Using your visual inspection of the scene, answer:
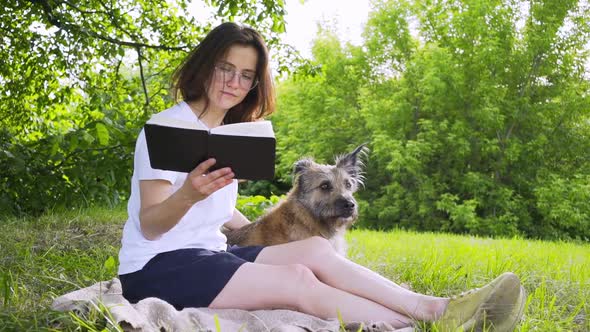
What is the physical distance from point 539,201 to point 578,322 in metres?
13.3

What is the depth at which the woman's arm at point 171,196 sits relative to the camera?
8.06ft

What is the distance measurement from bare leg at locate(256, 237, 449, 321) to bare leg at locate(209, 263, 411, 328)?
49mm

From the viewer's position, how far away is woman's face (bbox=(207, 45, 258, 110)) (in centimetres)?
310

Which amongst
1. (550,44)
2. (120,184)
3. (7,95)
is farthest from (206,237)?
(550,44)

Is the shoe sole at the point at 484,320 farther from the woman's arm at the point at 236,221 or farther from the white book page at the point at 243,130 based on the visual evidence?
the woman's arm at the point at 236,221

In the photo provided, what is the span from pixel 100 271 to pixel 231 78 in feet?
5.55

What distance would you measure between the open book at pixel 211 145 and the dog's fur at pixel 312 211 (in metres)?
1.63

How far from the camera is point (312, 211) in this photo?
4.36 meters

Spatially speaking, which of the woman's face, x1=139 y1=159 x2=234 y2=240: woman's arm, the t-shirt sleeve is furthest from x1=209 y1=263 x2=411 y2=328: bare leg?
the woman's face

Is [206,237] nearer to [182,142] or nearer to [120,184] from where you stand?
[182,142]

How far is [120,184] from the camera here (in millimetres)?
6363

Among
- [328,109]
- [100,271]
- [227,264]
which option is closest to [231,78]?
[227,264]

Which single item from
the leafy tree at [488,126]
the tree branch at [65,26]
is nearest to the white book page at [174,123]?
the tree branch at [65,26]

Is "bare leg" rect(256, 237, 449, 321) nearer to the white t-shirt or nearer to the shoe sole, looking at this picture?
the shoe sole
